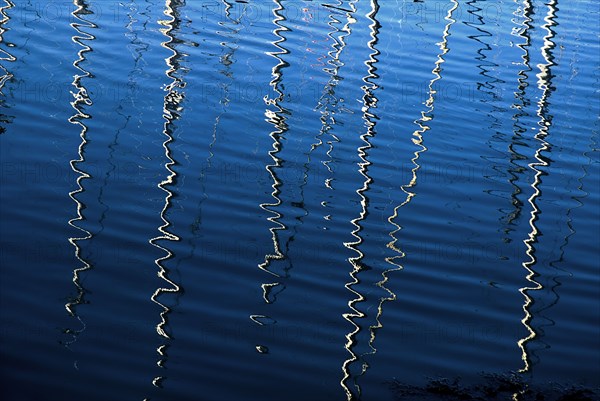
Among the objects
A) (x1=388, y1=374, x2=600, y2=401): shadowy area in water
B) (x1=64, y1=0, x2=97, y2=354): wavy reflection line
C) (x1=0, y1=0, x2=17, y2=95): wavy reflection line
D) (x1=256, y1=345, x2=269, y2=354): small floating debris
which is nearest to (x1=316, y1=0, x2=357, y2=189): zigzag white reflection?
(x1=64, y1=0, x2=97, y2=354): wavy reflection line

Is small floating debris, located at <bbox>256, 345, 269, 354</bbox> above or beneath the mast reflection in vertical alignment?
beneath

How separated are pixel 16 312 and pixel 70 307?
467mm

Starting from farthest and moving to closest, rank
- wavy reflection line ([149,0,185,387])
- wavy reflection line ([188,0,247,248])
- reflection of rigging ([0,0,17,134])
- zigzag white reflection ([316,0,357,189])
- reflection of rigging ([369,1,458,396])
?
zigzag white reflection ([316,0,357,189]) < reflection of rigging ([0,0,17,134]) < wavy reflection line ([188,0,247,248]) < reflection of rigging ([369,1,458,396]) < wavy reflection line ([149,0,185,387])

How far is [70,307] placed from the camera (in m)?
9.21

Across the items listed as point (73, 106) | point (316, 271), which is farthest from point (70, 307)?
point (73, 106)

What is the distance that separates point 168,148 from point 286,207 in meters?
2.11

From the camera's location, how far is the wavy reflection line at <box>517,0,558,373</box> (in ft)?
31.0

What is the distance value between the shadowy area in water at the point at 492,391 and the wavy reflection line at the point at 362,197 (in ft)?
1.34

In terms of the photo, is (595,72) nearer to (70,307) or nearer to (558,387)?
(558,387)

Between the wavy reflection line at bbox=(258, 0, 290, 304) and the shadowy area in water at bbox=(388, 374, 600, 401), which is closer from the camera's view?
the shadowy area in water at bbox=(388, 374, 600, 401)

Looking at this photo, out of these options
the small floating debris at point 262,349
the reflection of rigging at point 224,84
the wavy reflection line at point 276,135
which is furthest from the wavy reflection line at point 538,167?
the reflection of rigging at point 224,84

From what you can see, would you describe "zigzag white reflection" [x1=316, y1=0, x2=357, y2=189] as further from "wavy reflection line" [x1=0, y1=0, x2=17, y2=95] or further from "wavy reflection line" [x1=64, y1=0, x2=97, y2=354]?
"wavy reflection line" [x1=0, y1=0, x2=17, y2=95]

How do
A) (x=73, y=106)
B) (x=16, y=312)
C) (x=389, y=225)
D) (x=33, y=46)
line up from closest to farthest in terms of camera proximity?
(x=16, y=312)
(x=389, y=225)
(x=73, y=106)
(x=33, y=46)

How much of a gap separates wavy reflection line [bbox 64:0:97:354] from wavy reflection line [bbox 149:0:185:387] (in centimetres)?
68
